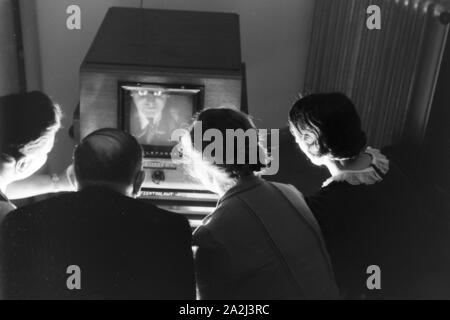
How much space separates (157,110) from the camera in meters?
1.66

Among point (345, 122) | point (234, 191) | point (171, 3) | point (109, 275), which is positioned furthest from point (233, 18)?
point (109, 275)

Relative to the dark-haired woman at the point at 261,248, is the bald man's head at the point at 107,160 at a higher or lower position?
higher

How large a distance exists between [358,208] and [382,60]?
101 cm

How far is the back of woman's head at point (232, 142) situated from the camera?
3.79 ft

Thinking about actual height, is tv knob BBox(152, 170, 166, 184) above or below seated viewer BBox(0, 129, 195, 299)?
below

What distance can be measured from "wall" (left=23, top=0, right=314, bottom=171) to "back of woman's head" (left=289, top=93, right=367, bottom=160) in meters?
0.98

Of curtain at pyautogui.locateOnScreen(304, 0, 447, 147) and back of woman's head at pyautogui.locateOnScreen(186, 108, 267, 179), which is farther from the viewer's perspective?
curtain at pyautogui.locateOnScreen(304, 0, 447, 147)

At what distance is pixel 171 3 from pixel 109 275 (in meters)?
1.40

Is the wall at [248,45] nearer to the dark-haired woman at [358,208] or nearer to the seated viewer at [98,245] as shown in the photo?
the dark-haired woman at [358,208]

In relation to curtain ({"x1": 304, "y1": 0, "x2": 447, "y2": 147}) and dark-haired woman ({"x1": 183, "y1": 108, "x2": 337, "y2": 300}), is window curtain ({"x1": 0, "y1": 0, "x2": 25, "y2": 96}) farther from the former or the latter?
dark-haired woman ({"x1": 183, "y1": 108, "x2": 337, "y2": 300})

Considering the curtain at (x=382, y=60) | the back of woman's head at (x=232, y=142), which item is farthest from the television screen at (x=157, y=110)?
the curtain at (x=382, y=60)

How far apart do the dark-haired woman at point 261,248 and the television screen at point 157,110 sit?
525mm

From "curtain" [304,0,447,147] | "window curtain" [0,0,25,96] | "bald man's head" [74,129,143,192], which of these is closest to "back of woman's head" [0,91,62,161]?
"bald man's head" [74,129,143,192]

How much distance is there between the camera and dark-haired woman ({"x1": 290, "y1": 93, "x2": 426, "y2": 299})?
3.86 feet
